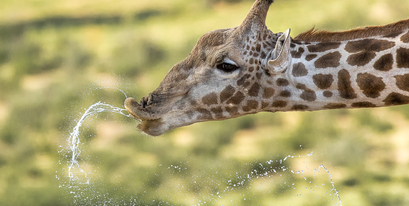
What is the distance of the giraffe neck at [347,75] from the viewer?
286 cm

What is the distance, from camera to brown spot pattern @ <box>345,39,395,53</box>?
2910 mm

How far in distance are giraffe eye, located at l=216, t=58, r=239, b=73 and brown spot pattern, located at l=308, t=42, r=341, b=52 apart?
1.94ft

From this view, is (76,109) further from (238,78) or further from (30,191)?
(238,78)

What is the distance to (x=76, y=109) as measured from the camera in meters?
7.43

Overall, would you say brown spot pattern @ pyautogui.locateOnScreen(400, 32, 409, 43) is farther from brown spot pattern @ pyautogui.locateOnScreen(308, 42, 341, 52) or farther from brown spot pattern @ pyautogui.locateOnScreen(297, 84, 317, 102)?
brown spot pattern @ pyautogui.locateOnScreen(297, 84, 317, 102)

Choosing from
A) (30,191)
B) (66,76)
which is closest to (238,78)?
(30,191)

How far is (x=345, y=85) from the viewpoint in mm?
2979

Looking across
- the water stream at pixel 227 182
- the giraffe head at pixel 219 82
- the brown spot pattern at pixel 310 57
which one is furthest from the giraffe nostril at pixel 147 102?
the water stream at pixel 227 182

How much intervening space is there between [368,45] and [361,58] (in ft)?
0.37

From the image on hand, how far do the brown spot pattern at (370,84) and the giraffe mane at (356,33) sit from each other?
1.12 ft

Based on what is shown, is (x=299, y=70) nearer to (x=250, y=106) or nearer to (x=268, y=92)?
(x=268, y=92)

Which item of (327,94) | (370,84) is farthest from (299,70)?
(370,84)

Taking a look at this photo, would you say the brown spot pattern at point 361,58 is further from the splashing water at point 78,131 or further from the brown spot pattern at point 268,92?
the splashing water at point 78,131

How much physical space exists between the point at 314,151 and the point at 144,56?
3722 mm
